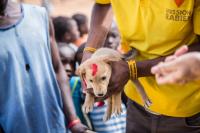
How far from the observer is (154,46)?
2.33 meters

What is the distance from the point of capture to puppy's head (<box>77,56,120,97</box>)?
207 centimetres

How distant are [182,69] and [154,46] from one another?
2.71 ft

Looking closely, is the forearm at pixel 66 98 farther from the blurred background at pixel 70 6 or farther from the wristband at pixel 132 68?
the blurred background at pixel 70 6

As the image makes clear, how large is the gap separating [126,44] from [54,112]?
673 millimetres

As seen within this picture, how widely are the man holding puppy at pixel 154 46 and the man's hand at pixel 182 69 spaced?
0.58 m

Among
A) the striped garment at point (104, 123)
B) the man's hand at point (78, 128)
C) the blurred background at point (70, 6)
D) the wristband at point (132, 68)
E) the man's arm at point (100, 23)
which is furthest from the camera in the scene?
the blurred background at point (70, 6)

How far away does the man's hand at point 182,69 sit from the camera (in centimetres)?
152

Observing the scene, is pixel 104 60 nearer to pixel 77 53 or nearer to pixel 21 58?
pixel 21 58

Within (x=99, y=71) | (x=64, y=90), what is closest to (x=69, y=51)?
(x=64, y=90)

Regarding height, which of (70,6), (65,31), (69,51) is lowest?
(70,6)

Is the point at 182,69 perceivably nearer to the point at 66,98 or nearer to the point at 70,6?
the point at 66,98

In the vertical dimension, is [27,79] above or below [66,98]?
above

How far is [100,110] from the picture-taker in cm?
364

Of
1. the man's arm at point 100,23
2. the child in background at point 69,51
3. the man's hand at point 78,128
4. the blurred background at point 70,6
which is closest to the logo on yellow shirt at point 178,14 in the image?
the man's arm at point 100,23
